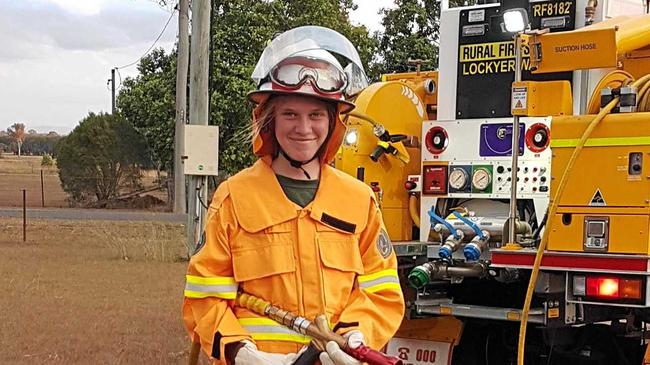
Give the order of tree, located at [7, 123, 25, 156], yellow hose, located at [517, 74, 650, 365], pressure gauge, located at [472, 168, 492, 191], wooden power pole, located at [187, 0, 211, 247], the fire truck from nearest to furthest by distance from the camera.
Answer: yellow hose, located at [517, 74, 650, 365], the fire truck, pressure gauge, located at [472, 168, 492, 191], wooden power pole, located at [187, 0, 211, 247], tree, located at [7, 123, 25, 156]

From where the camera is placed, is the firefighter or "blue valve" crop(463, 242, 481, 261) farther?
"blue valve" crop(463, 242, 481, 261)

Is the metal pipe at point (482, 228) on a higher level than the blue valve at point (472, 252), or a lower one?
higher

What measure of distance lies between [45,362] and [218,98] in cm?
1834

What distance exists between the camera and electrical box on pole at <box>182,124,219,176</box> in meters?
12.6

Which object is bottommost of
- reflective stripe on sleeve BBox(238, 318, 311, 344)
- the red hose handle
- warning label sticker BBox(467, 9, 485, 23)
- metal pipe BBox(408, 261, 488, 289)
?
metal pipe BBox(408, 261, 488, 289)

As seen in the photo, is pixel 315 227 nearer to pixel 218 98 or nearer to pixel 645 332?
pixel 645 332

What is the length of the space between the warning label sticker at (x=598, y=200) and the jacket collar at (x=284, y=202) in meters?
2.11

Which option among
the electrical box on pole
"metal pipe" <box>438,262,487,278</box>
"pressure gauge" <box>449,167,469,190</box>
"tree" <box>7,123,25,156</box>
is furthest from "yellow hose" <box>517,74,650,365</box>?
"tree" <box>7,123,25,156</box>

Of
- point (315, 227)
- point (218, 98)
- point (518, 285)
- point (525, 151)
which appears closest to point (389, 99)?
point (525, 151)

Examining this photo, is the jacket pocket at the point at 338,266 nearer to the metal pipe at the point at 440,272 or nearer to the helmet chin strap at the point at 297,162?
the helmet chin strap at the point at 297,162

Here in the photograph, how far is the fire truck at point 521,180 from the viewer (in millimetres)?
5195

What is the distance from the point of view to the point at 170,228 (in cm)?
2328

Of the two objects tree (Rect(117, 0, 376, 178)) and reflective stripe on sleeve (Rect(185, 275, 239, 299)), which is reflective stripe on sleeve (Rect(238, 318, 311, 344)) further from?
tree (Rect(117, 0, 376, 178))

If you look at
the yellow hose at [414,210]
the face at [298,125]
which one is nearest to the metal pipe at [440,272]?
the yellow hose at [414,210]
